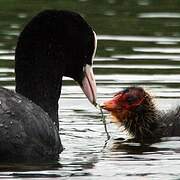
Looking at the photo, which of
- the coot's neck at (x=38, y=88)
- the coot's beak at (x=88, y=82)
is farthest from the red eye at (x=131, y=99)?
the coot's neck at (x=38, y=88)

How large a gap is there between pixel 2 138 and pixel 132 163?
1440 mm

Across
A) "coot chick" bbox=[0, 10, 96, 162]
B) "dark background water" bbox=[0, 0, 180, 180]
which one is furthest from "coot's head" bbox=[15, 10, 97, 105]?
"dark background water" bbox=[0, 0, 180, 180]

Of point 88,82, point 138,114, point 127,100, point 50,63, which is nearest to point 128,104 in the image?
point 127,100

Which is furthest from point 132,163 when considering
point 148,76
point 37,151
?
point 148,76

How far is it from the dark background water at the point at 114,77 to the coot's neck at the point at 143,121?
17cm

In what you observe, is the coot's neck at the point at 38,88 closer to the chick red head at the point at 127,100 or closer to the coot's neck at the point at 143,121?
the chick red head at the point at 127,100

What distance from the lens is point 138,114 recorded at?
14.4 metres

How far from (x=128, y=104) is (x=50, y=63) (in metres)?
1.62

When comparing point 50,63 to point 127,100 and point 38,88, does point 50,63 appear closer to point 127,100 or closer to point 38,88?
point 38,88

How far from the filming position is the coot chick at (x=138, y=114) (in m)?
14.1

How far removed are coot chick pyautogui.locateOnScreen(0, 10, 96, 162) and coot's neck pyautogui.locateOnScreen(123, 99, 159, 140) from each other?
119 centimetres

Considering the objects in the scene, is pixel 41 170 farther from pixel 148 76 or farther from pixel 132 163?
pixel 148 76

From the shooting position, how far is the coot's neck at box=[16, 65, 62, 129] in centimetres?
1281

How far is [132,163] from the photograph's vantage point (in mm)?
11898
